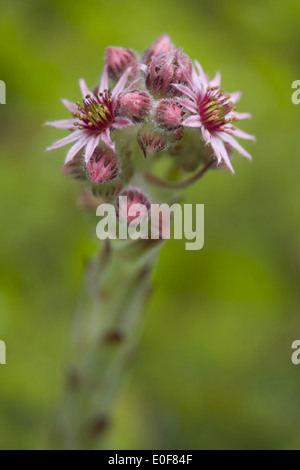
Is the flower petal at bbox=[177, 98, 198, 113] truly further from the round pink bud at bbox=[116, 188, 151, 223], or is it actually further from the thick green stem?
the thick green stem

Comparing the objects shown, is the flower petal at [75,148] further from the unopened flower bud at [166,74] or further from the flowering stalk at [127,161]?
the unopened flower bud at [166,74]

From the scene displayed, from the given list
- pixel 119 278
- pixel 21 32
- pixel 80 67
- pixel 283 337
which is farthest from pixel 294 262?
pixel 21 32

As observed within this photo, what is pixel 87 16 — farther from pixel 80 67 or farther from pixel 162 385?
pixel 162 385

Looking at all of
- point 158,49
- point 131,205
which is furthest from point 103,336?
point 158,49

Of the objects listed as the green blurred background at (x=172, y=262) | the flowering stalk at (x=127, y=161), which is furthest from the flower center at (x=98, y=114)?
the green blurred background at (x=172, y=262)

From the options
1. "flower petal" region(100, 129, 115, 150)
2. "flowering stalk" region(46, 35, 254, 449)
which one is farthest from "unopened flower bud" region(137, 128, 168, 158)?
"flower petal" region(100, 129, 115, 150)
